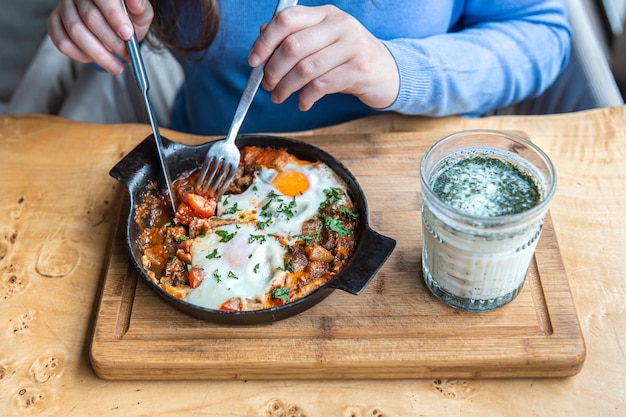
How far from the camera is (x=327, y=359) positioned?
1.31 m

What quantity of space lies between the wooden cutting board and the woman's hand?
0.48 m

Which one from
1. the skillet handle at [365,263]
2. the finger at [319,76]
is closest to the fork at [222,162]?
the finger at [319,76]

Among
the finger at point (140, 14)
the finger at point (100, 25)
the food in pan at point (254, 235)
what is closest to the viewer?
the food in pan at point (254, 235)

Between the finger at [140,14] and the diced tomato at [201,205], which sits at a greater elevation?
the finger at [140,14]

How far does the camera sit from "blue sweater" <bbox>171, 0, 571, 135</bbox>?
183cm

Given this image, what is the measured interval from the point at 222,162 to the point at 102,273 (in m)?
0.41

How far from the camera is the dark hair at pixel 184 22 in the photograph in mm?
1812

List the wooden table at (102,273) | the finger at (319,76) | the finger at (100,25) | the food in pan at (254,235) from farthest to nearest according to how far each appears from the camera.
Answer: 1. the finger at (100,25)
2. the finger at (319,76)
3. the food in pan at (254,235)
4. the wooden table at (102,273)

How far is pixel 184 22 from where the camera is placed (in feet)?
6.38

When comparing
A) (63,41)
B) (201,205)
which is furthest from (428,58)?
(63,41)

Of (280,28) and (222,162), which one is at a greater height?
(280,28)

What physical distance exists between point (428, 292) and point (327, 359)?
0.29 m

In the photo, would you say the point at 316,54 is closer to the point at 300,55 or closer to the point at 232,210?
the point at 300,55

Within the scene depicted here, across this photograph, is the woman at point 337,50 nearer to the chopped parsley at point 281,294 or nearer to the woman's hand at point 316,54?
the woman's hand at point 316,54
